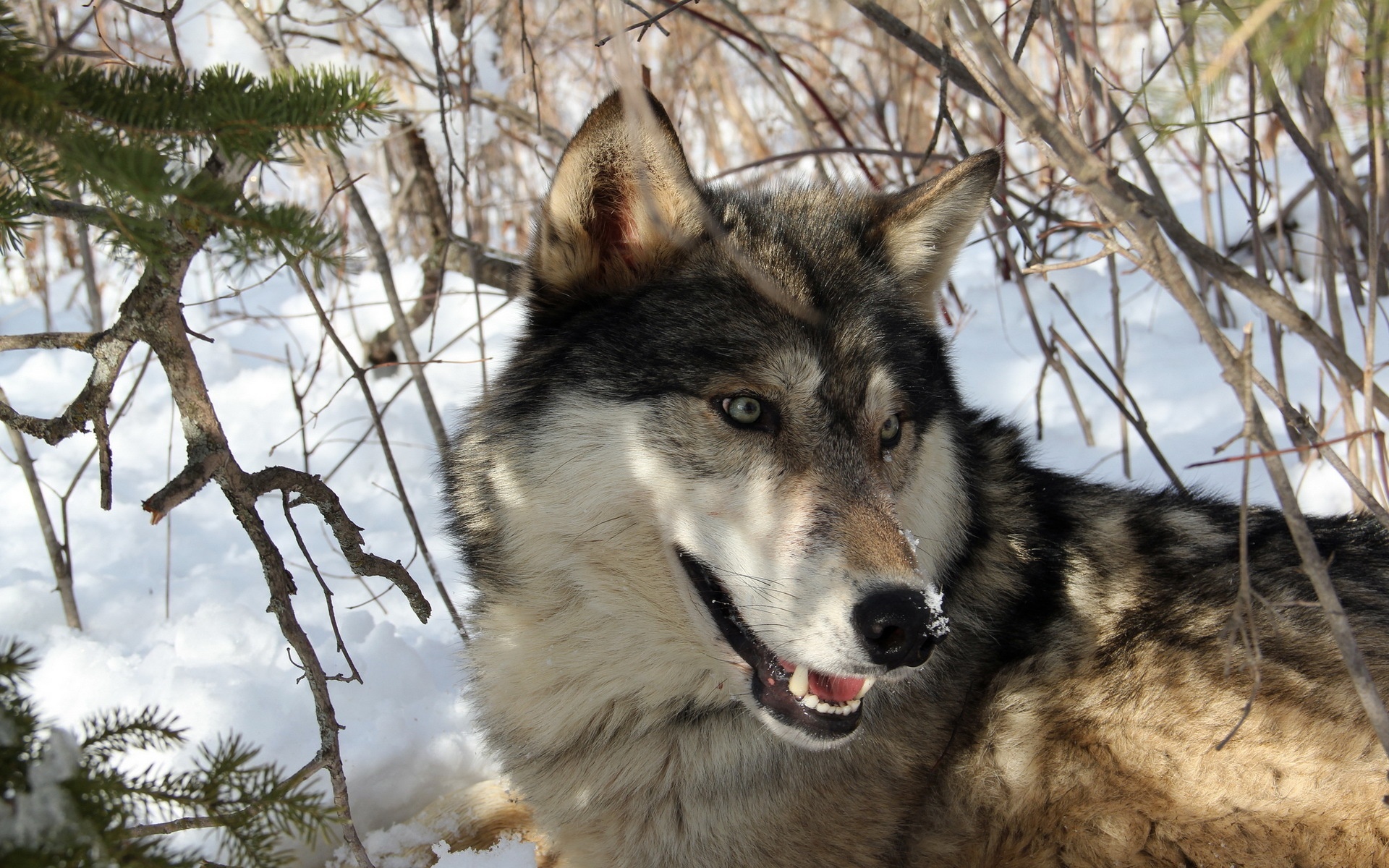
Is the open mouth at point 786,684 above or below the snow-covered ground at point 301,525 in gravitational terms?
below

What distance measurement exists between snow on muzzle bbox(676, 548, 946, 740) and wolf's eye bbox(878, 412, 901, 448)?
1.70 feet

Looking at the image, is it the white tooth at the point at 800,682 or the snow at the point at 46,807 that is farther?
the white tooth at the point at 800,682

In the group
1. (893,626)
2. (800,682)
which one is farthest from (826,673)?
(893,626)

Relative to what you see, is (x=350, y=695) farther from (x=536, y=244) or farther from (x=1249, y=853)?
(x=1249, y=853)

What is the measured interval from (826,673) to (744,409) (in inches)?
23.5

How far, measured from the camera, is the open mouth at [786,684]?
2006mm

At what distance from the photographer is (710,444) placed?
211 cm

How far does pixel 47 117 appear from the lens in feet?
4.00

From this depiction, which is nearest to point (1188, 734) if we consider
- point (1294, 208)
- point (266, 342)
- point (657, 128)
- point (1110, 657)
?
point (1110, 657)

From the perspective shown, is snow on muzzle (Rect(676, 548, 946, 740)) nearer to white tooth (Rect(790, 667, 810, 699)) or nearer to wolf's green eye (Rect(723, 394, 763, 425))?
white tooth (Rect(790, 667, 810, 699))

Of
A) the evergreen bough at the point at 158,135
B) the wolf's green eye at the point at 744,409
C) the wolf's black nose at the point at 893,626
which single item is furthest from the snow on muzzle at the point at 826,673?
the evergreen bough at the point at 158,135

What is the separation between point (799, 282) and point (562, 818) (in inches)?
57.3

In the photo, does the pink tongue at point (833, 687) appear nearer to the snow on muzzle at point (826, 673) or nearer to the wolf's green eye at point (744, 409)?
the snow on muzzle at point (826, 673)

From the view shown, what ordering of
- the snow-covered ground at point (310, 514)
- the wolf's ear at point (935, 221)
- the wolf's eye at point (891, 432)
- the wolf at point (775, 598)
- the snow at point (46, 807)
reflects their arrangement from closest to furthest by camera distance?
the snow at point (46, 807) → the wolf at point (775, 598) → the wolf's eye at point (891, 432) → the wolf's ear at point (935, 221) → the snow-covered ground at point (310, 514)
